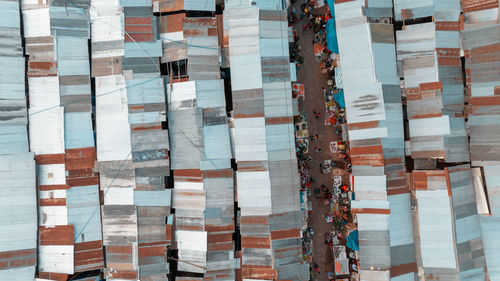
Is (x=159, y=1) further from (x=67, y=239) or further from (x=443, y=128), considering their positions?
(x=443, y=128)

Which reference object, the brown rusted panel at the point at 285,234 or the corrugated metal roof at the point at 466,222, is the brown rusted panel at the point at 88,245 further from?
the corrugated metal roof at the point at 466,222

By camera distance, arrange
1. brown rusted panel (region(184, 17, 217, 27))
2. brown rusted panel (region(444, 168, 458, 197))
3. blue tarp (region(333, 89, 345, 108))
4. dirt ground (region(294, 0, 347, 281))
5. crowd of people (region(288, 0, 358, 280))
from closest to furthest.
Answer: brown rusted panel (region(444, 168, 458, 197))
brown rusted panel (region(184, 17, 217, 27))
blue tarp (region(333, 89, 345, 108))
crowd of people (region(288, 0, 358, 280))
dirt ground (region(294, 0, 347, 281))

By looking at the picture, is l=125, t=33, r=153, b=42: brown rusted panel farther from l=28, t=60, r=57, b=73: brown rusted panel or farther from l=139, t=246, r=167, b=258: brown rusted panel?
l=139, t=246, r=167, b=258: brown rusted panel

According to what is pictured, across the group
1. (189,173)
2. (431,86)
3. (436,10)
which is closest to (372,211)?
(431,86)

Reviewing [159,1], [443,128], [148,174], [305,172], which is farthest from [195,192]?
[443,128]

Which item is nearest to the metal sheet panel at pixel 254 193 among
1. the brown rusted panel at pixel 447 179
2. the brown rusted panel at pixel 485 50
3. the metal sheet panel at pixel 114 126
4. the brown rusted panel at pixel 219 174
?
the brown rusted panel at pixel 219 174

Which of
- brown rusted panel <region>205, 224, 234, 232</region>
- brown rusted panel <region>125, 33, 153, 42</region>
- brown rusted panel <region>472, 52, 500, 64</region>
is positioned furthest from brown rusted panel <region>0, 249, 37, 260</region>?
brown rusted panel <region>472, 52, 500, 64</region>

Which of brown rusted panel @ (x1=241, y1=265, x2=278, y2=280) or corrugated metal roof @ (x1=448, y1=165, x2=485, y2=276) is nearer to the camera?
corrugated metal roof @ (x1=448, y1=165, x2=485, y2=276)
